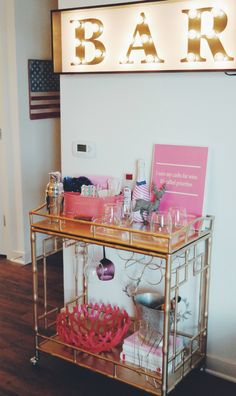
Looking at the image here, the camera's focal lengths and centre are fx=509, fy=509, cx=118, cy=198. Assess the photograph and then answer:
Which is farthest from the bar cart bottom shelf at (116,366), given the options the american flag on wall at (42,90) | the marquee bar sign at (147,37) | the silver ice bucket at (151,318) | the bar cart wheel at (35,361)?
the american flag on wall at (42,90)

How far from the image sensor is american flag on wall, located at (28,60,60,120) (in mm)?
3842

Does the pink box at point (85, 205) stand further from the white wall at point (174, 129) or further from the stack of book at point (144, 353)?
the stack of book at point (144, 353)

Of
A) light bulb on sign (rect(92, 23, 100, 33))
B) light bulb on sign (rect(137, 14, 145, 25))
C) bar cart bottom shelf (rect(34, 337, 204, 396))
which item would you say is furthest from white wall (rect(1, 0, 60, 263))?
light bulb on sign (rect(137, 14, 145, 25))

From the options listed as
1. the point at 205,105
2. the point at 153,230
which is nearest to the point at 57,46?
the point at 205,105

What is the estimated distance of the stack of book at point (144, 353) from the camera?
7.37 feet

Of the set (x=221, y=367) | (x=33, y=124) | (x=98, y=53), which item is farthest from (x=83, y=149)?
(x=33, y=124)

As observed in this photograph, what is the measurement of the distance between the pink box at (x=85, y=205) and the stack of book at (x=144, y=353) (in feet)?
1.99

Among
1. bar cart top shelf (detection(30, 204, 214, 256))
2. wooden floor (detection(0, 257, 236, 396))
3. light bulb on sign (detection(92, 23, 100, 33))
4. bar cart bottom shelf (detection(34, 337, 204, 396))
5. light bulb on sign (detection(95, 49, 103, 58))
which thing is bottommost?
wooden floor (detection(0, 257, 236, 396))

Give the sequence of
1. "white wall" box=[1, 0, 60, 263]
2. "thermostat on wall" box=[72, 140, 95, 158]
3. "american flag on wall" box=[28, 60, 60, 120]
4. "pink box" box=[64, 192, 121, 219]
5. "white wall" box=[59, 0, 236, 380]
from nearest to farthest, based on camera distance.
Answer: "white wall" box=[59, 0, 236, 380] → "pink box" box=[64, 192, 121, 219] → "thermostat on wall" box=[72, 140, 95, 158] → "white wall" box=[1, 0, 60, 263] → "american flag on wall" box=[28, 60, 60, 120]

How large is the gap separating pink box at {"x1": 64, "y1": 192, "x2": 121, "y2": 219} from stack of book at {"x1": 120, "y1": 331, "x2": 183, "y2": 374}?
1.99 ft

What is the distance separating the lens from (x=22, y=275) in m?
3.77

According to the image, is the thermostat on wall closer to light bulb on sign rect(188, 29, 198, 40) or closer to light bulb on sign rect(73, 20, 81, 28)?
light bulb on sign rect(73, 20, 81, 28)

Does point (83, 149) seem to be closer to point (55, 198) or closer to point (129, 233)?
point (55, 198)

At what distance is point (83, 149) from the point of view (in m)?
2.63
